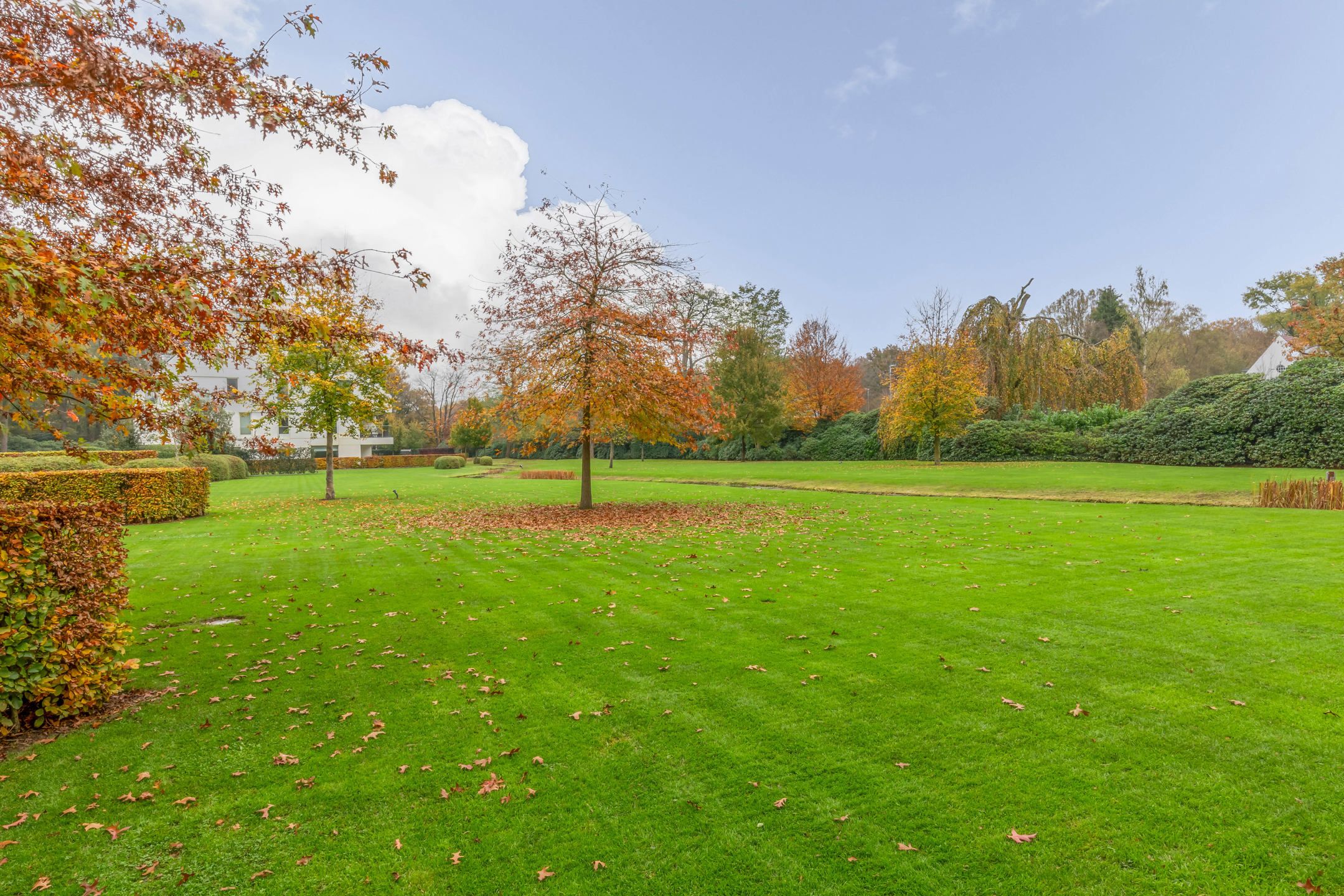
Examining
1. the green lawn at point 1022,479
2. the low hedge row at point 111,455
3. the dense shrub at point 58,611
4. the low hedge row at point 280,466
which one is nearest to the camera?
the dense shrub at point 58,611

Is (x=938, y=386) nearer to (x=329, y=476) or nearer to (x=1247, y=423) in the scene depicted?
(x=1247, y=423)

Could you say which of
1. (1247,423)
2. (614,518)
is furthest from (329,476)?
(1247,423)

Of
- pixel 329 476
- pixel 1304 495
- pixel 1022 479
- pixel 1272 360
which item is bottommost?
pixel 329 476

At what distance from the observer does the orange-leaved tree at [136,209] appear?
3.88 meters

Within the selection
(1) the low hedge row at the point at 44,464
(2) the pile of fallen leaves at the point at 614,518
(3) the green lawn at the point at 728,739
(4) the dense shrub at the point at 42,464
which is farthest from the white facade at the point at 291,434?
(3) the green lawn at the point at 728,739

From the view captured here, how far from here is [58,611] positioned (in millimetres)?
3736

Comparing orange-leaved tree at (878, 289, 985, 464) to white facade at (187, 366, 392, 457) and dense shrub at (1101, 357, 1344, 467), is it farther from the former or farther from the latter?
white facade at (187, 366, 392, 457)

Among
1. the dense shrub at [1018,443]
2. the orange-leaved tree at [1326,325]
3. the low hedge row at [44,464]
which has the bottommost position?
the low hedge row at [44,464]

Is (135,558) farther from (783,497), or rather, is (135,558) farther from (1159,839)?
(783,497)

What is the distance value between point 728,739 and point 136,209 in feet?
25.3

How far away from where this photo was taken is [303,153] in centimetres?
660

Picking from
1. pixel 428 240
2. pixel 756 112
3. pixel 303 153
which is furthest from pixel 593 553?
pixel 756 112

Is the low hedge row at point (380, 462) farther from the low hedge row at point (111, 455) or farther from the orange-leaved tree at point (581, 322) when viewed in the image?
the orange-leaved tree at point (581, 322)

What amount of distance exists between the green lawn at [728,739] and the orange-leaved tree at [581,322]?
7010 millimetres
